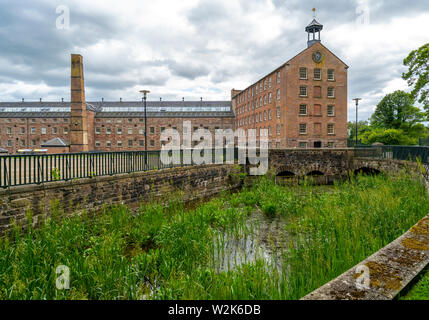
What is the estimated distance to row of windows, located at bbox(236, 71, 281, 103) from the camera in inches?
1534

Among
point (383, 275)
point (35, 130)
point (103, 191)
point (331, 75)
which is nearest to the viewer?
point (383, 275)

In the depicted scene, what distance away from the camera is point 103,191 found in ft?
33.0

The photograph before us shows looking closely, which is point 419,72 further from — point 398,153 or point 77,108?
point 77,108

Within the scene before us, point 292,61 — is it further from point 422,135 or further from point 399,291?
point 399,291

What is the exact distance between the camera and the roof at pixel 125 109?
55.4 meters

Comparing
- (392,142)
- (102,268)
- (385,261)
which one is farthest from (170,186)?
(392,142)

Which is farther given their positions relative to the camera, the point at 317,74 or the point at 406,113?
the point at 406,113

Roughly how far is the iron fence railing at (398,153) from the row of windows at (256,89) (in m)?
17.9

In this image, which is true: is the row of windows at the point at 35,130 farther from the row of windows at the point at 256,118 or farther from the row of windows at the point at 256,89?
the row of windows at the point at 256,89

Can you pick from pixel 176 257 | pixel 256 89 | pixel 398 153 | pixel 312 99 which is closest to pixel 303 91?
pixel 312 99

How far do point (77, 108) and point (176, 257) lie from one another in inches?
1115

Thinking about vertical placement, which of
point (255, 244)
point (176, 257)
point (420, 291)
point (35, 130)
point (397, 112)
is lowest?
point (255, 244)

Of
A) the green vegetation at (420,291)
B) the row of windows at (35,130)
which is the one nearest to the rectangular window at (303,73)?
the green vegetation at (420,291)

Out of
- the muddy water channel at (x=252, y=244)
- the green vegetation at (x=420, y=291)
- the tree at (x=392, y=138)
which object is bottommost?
the muddy water channel at (x=252, y=244)
